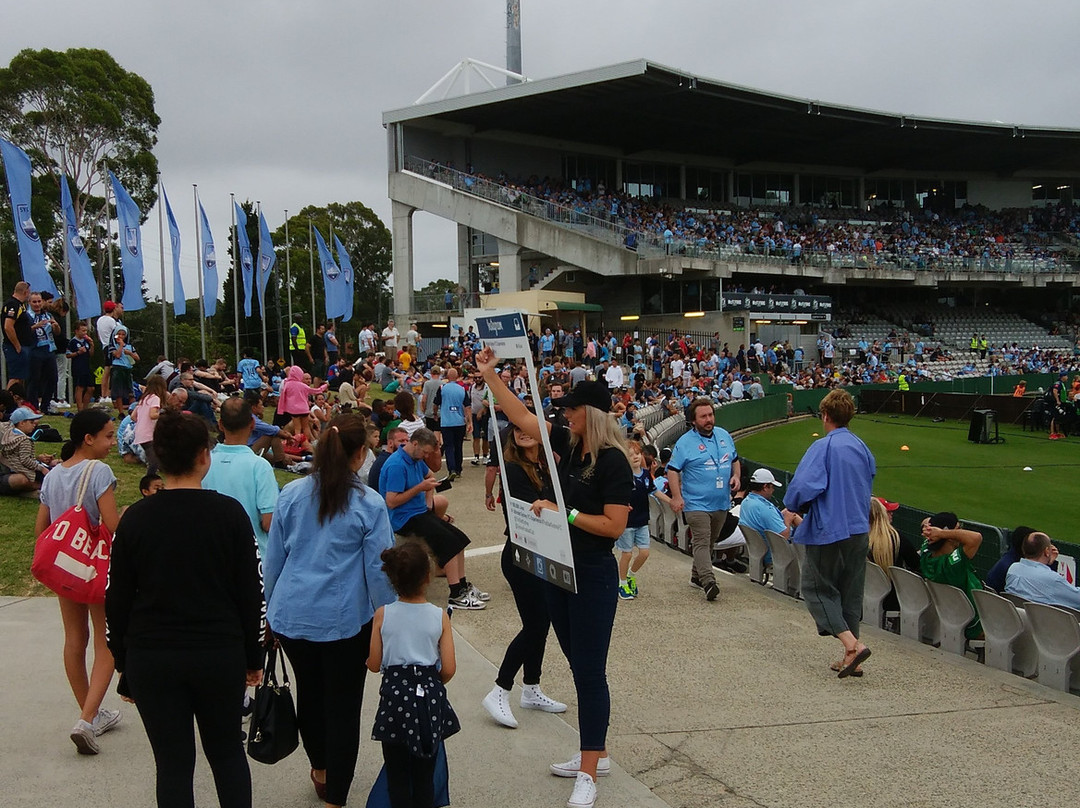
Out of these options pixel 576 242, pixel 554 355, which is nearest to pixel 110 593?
pixel 554 355

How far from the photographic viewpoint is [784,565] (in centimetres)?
862

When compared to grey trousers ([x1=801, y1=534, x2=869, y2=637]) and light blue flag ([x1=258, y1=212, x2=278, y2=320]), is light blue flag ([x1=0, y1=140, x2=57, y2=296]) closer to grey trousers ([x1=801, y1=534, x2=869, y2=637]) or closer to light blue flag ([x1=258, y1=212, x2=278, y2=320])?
light blue flag ([x1=258, y1=212, x2=278, y2=320])

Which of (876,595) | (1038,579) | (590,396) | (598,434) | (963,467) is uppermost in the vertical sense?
(590,396)

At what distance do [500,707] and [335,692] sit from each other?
1.49m

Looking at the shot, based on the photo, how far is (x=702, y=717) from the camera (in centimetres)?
536

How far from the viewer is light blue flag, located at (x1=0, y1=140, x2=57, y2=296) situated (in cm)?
1585

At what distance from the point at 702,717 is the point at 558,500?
217 cm

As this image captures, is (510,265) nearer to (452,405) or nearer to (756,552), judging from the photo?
(452,405)

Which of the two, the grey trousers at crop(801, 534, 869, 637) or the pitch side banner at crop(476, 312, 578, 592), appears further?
the grey trousers at crop(801, 534, 869, 637)

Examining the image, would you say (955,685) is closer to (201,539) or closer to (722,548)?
(722,548)

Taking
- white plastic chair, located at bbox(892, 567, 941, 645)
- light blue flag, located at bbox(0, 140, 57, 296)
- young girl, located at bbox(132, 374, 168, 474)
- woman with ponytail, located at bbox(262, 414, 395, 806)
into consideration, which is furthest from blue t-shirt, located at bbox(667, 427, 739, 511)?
light blue flag, located at bbox(0, 140, 57, 296)

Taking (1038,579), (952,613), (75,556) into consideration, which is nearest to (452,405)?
(952,613)

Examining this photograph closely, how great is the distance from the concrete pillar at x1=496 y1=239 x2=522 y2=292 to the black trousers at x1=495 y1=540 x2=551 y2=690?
3699cm

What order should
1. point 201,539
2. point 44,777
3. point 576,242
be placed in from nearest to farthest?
point 201,539 → point 44,777 → point 576,242
